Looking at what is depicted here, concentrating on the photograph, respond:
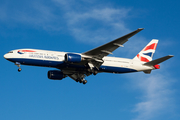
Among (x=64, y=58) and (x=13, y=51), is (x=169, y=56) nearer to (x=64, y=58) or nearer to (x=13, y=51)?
(x=64, y=58)

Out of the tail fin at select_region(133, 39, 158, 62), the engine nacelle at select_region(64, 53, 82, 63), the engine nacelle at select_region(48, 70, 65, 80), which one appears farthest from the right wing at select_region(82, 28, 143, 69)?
the tail fin at select_region(133, 39, 158, 62)

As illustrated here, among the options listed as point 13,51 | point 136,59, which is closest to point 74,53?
point 13,51

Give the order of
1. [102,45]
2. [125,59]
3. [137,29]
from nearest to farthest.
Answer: [137,29] → [102,45] → [125,59]

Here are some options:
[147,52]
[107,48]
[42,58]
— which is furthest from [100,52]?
[147,52]

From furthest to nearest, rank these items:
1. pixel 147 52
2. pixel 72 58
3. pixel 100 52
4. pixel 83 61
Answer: pixel 147 52, pixel 83 61, pixel 100 52, pixel 72 58

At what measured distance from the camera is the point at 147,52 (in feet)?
173

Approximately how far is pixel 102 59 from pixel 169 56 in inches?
395

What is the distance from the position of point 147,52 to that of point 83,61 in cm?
1402

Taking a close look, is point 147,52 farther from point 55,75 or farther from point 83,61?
point 55,75

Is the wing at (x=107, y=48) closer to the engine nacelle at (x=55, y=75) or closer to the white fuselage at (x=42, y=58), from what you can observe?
the white fuselage at (x=42, y=58)

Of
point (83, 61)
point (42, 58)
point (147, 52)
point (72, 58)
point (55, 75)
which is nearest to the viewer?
point (72, 58)

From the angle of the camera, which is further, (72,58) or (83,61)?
(83,61)

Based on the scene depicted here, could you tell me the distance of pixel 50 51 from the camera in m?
44.7

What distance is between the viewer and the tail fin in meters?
51.7
